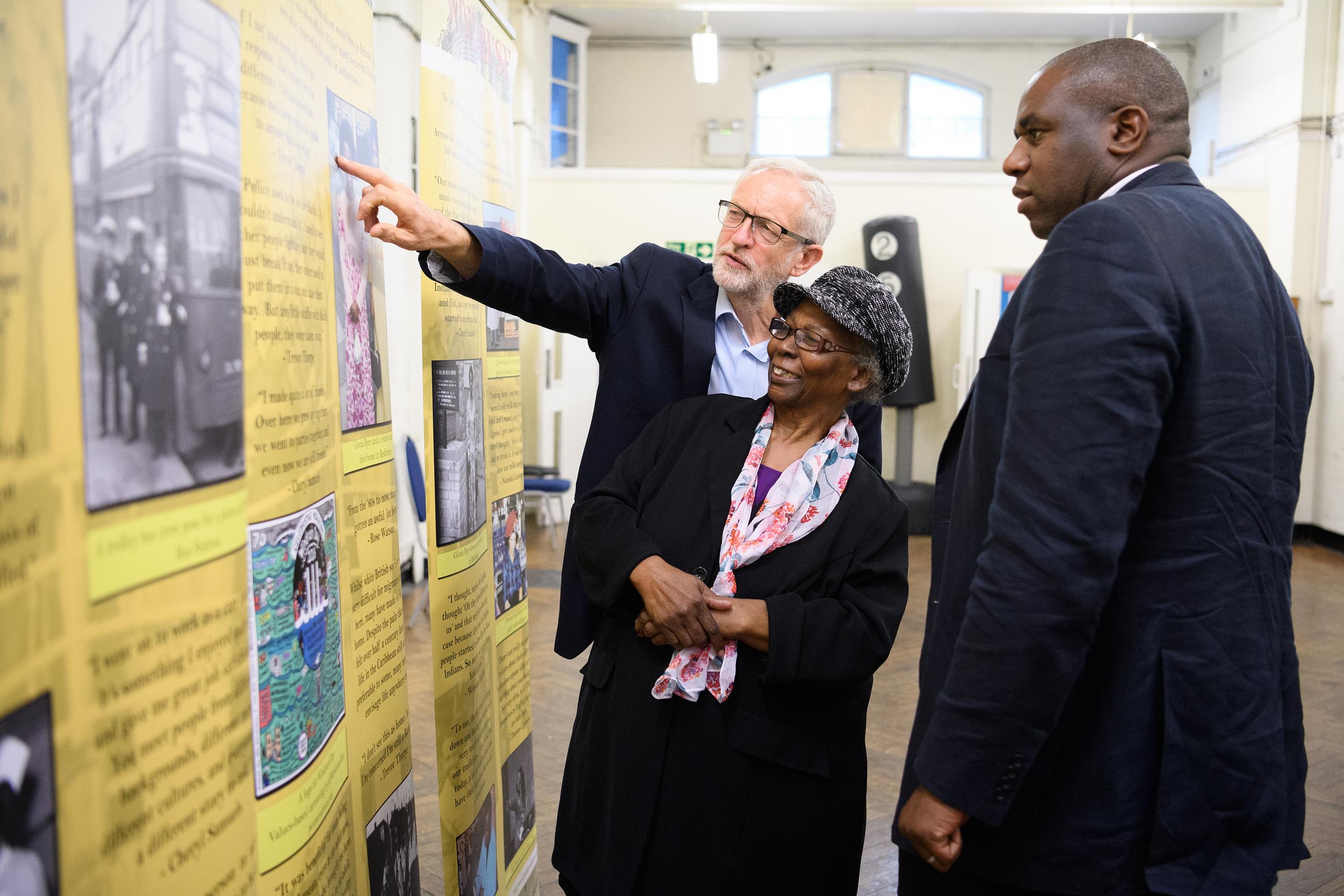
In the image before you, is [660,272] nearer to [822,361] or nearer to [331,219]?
[822,361]

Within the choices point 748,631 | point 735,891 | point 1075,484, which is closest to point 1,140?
point 1075,484

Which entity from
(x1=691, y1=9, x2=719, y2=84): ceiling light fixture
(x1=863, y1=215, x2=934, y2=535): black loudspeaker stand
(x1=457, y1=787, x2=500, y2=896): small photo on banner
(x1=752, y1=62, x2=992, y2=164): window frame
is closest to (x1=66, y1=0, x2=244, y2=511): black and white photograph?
(x1=457, y1=787, x2=500, y2=896): small photo on banner

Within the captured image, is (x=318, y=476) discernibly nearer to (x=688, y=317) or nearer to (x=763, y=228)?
(x=688, y=317)

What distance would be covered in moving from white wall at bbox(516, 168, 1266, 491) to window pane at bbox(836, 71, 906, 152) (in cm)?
265

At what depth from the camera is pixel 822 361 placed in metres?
1.84

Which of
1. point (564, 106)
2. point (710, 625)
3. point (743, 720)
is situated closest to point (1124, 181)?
point (710, 625)

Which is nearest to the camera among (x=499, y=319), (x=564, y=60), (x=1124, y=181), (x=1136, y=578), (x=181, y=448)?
(x=181, y=448)

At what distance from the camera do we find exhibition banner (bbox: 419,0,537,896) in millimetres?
1983

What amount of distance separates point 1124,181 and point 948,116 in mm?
11783

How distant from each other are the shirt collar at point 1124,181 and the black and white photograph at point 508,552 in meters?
1.52

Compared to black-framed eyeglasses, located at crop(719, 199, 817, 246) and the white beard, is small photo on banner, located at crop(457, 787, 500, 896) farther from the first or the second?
black-framed eyeglasses, located at crop(719, 199, 817, 246)

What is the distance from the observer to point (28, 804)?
778 mm

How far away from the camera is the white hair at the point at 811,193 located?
2.21 meters
